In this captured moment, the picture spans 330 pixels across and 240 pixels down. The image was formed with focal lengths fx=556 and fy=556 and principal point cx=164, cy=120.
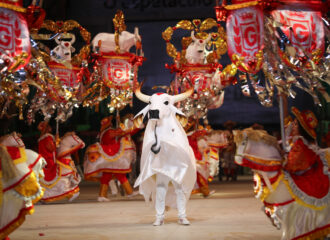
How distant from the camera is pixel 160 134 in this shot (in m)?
6.81

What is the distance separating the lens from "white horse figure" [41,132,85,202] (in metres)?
9.57

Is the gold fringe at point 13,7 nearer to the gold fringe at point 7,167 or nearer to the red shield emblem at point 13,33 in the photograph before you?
the red shield emblem at point 13,33

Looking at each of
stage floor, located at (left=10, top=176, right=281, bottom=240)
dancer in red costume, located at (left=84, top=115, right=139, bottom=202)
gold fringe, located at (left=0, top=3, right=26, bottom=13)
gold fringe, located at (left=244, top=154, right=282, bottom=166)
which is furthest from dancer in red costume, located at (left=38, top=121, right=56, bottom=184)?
gold fringe, located at (left=244, top=154, right=282, bottom=166)

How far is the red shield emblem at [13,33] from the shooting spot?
5698mm

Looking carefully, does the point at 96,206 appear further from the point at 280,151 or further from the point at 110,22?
the point at 110,22

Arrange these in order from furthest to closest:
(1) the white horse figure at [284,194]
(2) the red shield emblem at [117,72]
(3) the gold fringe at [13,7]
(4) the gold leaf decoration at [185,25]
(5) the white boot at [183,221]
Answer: (4) the gold leaf decoration at [185,25] → (2) the red shield emblem at [117,72] → (5) the white boot at [183,221] → (3) the gold fringe at [13,7] → (1) the white horse figure at [284,194]

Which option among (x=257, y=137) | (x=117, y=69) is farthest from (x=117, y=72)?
(x=257, y=137)

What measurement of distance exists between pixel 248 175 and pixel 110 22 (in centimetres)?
683

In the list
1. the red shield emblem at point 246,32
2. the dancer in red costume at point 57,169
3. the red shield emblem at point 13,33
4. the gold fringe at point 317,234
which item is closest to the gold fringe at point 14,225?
the red shield emblem at point 13,33

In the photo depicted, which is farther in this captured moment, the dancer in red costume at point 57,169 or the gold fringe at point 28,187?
the dancer in red costume at point 57,169

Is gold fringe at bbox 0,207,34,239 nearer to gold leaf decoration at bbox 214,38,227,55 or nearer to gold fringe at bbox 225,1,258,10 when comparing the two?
gold fringe at bbox 225,1,258,10

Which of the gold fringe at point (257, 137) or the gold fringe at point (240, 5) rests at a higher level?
the gold fringe at point (240, 5)

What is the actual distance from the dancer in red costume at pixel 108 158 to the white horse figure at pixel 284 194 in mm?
5322

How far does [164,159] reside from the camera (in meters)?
6.75
